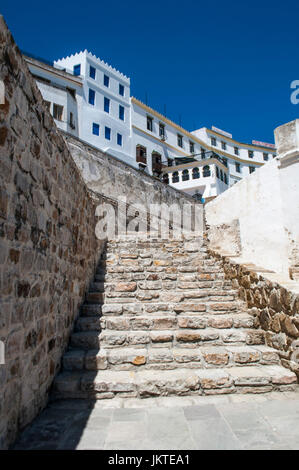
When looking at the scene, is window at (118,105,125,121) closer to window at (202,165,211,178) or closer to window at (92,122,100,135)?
window at (92,122,100,135)

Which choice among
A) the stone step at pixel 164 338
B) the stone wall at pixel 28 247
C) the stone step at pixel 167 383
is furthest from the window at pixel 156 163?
the stone step at pixel 167 383

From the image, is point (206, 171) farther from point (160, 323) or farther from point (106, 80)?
point (160, 323)

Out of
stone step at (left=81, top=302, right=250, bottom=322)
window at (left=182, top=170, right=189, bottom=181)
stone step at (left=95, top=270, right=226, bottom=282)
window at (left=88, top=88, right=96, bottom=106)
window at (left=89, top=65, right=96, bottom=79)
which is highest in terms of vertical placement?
window at (left=89, top=65, right=96, bottom=79)

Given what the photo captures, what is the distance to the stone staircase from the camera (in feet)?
8.84

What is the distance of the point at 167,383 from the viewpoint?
268cm

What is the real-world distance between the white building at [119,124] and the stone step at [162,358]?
1993cm

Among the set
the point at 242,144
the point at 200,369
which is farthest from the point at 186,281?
the point at 242,144

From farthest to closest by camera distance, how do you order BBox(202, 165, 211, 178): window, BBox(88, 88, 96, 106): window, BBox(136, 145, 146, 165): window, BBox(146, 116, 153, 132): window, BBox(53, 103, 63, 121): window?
BBox(146, 116, 153, 132): window → BBox(202, 165, 211, 178): window → BBox(136, 145, 146, 165): window → BBox(88, 88, 96, 106): window → BBox(53, 103, 63, 121): window

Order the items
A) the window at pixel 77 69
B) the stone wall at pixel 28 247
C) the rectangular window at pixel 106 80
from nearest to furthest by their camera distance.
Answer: the stone wall at pixel 28 247
the window at pixel 77 69
the rectangular window at pixel 106 80

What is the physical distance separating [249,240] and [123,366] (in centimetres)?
512

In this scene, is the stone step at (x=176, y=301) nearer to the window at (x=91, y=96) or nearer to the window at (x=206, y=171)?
the window at (x=91, y=96)

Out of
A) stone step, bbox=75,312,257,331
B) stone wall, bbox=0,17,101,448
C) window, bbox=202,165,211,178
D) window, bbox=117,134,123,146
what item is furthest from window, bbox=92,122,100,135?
stone step, bbox=75,312,257,331

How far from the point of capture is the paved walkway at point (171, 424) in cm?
190

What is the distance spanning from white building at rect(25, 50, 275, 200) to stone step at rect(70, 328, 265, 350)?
19606 millimetres
